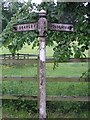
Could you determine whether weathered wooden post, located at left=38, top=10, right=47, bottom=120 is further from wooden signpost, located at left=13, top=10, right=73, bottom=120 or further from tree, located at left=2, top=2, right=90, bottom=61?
tree, located at left=2, top=2, right=90, bottom=61

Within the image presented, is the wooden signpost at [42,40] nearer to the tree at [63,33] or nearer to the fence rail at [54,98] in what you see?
the tree at [63,33]

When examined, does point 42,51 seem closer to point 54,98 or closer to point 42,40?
point 42,40

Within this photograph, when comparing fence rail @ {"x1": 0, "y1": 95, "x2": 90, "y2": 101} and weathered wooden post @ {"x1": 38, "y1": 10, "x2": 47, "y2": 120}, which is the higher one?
weathered wooden post @ {"x1": 38, "y1": 10, "x2": 47, "y2": 120}

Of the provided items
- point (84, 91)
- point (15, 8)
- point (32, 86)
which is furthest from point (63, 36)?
point (32, 86)

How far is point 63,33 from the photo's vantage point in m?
5.29

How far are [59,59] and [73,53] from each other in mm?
335

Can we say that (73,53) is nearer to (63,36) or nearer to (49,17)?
(63,36)

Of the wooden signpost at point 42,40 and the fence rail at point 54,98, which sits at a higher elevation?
the wooden signpost at point 42,40

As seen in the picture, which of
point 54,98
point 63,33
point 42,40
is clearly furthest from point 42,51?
point 54,98

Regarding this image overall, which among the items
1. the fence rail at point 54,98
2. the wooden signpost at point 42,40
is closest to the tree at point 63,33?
the wooden signpost at point 42,40

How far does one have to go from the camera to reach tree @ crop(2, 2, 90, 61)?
5.04 metres

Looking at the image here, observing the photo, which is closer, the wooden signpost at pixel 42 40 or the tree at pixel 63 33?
the wooden signpost at pixel 42 40

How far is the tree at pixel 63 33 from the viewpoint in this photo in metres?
5.04

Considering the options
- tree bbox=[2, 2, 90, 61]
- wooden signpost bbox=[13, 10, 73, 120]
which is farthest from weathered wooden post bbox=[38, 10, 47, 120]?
tree bbox=[2, 2, 90, 61]
